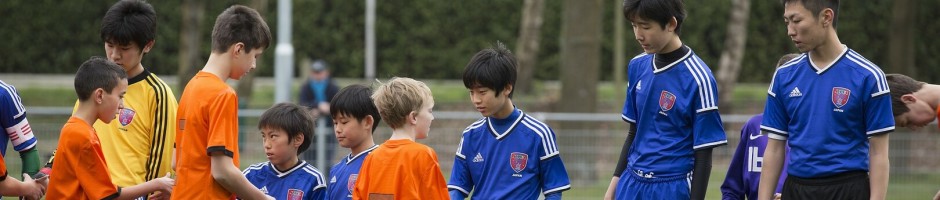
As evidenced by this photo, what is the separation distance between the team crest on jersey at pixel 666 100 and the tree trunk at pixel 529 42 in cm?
1762

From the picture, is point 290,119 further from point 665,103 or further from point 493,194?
point 665,103

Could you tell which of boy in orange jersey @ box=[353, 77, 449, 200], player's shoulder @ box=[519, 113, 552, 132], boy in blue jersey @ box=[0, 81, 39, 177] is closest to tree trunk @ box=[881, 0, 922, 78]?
player's shoulder @ box=[519, 113, 552, 132]

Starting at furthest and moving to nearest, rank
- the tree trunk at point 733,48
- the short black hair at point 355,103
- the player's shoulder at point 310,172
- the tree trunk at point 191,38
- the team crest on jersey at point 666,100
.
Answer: the tree trunk at point 191,38 → the tree trunk at point 733,48 → the player's shoulder at point 310,172 → the short black hair at point 355,103 → the team crest on jersey at point 666,100

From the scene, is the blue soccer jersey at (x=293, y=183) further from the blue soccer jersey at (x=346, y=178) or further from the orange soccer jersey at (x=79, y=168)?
the orange soccer jersey at (x=79, y=168)

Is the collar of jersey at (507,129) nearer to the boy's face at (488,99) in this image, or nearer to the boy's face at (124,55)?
the boy's face at (488,99)

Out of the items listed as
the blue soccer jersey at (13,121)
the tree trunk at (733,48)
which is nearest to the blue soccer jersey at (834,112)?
the blue soccer jersey at (13,121)

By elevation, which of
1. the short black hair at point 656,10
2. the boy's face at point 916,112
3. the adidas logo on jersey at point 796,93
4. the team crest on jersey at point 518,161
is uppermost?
the short black hair at point 656,10

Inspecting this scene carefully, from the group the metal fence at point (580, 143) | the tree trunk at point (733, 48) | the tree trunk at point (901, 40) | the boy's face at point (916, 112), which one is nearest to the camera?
the boy's face at point (916, 112)

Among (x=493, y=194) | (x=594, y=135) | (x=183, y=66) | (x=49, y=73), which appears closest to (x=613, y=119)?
(x=594, y=135)

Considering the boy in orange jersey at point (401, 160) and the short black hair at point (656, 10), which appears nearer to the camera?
the boy in orange jersey at point (401, 160)

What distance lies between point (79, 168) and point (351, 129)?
4.10 feet

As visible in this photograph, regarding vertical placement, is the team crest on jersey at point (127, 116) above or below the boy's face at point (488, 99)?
below

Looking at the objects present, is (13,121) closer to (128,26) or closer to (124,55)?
(124,55)

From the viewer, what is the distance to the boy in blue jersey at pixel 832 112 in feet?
16.5
